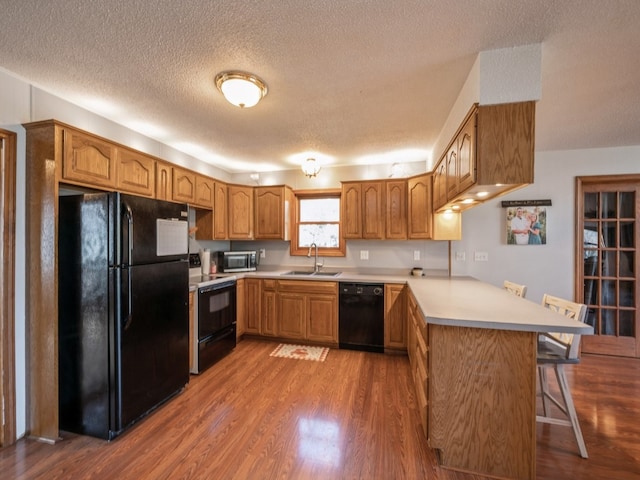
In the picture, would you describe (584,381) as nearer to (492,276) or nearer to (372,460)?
(492,276)

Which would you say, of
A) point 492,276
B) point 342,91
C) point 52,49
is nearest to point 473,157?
point 342,91

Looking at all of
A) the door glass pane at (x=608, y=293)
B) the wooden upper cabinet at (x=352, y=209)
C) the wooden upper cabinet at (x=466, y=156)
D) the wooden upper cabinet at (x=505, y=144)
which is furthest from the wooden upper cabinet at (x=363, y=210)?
the door glass pane at (x=608, y=293)

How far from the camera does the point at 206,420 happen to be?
2.05 m

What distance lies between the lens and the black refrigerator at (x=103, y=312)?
186 centimetres

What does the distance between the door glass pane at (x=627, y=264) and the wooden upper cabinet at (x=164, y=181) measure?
5.05 m

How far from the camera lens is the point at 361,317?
3.31 metres

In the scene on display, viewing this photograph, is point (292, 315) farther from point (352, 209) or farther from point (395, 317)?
point (352, 209)

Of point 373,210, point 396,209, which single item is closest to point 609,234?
point 396,209

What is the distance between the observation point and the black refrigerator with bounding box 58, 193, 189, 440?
1.86 metres

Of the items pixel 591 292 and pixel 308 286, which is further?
pixel 308 286

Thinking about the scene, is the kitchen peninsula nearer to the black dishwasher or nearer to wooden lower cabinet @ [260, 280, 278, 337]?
the black dishwasher

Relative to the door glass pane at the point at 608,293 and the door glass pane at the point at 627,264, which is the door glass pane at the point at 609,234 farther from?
the door glass pane at the point at 608,293

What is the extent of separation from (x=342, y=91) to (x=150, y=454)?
8.96 feet

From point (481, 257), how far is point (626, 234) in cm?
157
